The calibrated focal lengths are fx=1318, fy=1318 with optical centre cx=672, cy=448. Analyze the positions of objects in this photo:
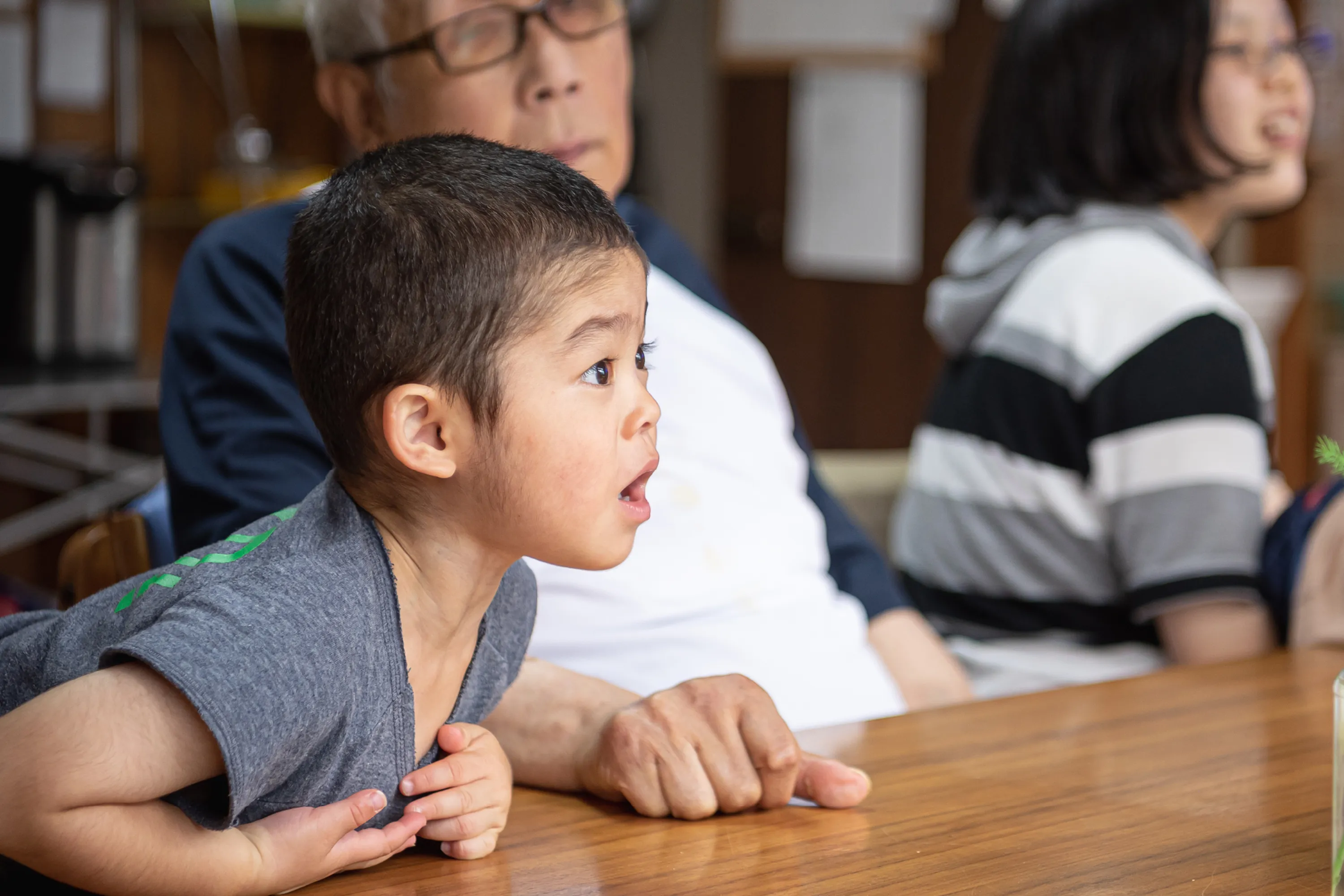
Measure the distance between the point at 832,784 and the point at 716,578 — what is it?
0.28 metres

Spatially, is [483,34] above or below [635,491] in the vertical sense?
above

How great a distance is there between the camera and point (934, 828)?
632 mm

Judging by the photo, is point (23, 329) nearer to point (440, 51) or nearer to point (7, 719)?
point (440, 51)

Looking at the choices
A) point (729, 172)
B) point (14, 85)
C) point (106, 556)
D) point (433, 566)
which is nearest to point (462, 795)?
point (433, 566)

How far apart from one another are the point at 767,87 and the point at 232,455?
11.1 feet

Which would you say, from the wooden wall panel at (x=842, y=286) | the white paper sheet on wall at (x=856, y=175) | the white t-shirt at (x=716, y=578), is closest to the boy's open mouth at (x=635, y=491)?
the white t-shirt at (x=716, y=578)

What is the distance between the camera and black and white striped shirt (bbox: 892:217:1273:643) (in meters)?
1.19

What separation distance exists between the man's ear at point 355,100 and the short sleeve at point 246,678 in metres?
0.58

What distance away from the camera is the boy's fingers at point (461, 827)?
59cm

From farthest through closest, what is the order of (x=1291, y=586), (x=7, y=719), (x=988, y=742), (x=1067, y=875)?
(x=1291, y=586), (x=988, y=742), (x=1067, y=875), (x=7, y=719)

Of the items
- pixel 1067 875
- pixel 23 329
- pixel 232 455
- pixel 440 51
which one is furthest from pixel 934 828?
pixel 23 329

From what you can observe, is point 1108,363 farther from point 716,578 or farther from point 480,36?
point 480,36

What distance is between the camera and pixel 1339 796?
550 mm

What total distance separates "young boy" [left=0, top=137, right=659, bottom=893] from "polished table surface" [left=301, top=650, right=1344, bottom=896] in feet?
0.19
